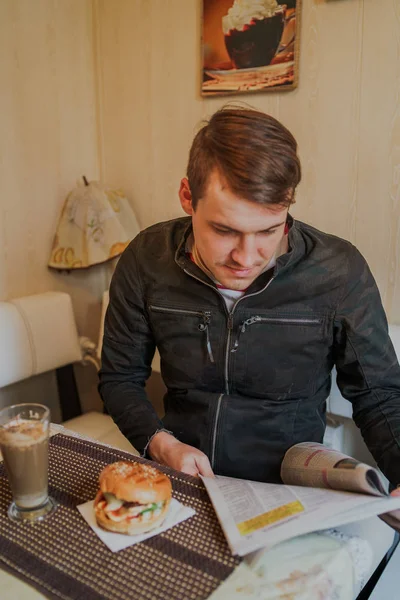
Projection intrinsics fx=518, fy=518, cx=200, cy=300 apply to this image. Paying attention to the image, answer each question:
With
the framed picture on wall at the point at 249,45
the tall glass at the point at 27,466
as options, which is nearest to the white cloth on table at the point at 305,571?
the tall glass at the point at 27,466

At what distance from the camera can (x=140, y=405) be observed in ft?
3.98

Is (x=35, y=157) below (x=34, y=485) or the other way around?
the other way around

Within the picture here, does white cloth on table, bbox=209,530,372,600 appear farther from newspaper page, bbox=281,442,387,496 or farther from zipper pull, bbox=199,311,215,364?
zipper pull, bbox=199,311,215,364

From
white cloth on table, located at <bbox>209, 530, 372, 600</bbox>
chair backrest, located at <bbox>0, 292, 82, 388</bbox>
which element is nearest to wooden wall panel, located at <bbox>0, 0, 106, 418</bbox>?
chair backrest, located at <bbox>0, 292, 82, 388</bbox>

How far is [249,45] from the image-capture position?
5.16ft

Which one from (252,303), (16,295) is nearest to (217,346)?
(252,303)

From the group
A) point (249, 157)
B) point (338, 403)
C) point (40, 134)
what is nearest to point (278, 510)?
point (249, 157)

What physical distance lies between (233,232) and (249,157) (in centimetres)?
14

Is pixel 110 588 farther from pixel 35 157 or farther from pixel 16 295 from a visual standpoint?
pixel 35 157

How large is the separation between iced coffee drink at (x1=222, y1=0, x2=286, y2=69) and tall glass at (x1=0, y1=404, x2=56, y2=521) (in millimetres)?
1258

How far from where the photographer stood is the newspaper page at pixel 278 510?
2.24 ft

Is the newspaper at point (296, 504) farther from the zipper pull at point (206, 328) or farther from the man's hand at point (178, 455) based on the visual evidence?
the zipper pull at point (206, 328)

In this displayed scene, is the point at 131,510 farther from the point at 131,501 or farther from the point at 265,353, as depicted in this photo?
the point at 265,353

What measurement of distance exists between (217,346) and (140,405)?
238mm
